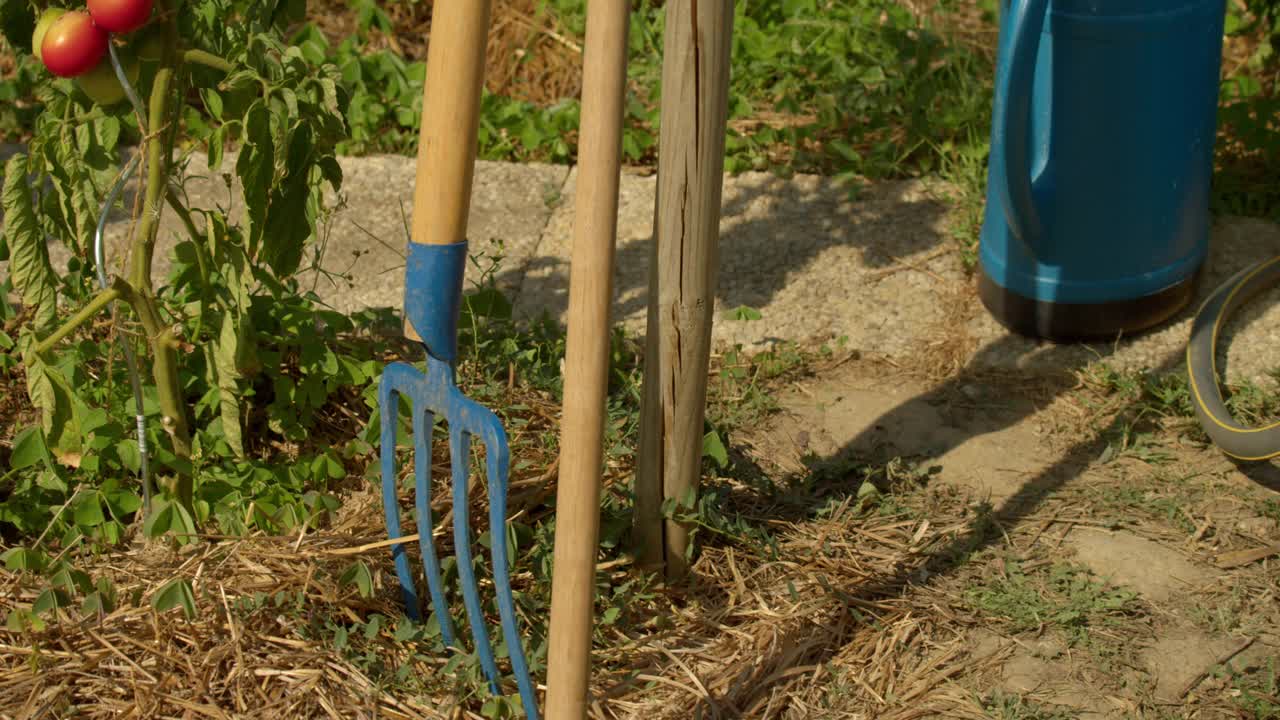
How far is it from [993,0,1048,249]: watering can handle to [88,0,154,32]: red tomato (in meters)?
1.68

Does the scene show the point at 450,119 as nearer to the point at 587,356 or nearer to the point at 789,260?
the point at 587,356

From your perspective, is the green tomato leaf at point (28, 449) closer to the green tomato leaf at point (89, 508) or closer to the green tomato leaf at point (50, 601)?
the green tomato leaf at point (89, 508)

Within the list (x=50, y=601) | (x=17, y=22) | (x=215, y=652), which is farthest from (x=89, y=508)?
(x=17, y=22)

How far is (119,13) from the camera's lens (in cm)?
184

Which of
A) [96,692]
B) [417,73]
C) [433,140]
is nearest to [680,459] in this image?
[433,140]

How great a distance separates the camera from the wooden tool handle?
170cm

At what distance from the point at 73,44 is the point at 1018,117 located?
71.3 inches

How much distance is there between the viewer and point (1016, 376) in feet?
9.82

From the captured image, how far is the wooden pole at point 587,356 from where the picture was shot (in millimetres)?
1620

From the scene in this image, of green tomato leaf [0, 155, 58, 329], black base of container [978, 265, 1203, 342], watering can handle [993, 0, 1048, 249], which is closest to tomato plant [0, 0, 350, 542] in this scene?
green tomato leaf [0, 155, 58, 329]

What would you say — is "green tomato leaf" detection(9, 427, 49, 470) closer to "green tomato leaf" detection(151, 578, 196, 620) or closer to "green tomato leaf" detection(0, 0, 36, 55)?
"green tomato leaf" detection(151, 578, 196, 620)

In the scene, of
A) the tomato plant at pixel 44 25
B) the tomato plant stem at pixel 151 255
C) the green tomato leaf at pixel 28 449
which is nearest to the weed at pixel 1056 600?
the tomato plant stem at pixel 151 255

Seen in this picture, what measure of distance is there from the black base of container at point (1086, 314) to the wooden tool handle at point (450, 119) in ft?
5.61

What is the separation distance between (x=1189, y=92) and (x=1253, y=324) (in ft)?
2.11
